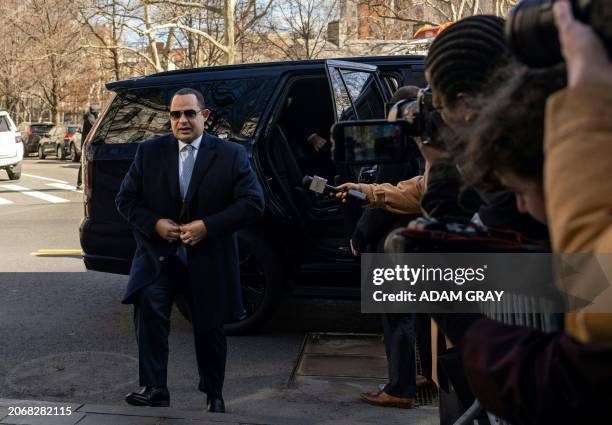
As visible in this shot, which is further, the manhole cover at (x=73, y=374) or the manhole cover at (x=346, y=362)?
the manhole cover at (x=346, y=362)

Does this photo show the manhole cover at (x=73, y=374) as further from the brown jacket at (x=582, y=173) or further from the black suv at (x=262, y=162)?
the brown jacket at (x=582, y=173)

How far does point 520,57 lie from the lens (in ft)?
4.46

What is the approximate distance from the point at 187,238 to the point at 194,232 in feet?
0.16

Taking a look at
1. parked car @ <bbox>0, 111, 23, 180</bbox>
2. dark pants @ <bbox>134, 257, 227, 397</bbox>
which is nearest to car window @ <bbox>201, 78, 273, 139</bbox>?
dark pants @ <bbox>134, 257, 227, 397</bbox>

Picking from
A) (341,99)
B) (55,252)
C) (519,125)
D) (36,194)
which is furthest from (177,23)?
(519,125)

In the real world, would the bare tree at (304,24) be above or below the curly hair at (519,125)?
above

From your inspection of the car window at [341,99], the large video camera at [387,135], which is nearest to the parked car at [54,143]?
the car window at [341,99]

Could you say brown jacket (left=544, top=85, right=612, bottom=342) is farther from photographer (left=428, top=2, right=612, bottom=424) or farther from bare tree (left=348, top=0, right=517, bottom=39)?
bare tree (left=348, top=0, right=517, bottom=39)

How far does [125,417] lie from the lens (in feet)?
13.7

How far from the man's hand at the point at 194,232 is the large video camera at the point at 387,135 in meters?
2.25

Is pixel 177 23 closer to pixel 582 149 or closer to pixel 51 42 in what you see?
pixel 51 42

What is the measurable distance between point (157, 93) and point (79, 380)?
208cm

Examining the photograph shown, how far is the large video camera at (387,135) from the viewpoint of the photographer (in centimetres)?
220

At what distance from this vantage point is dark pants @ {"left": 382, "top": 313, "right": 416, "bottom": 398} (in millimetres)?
4695
